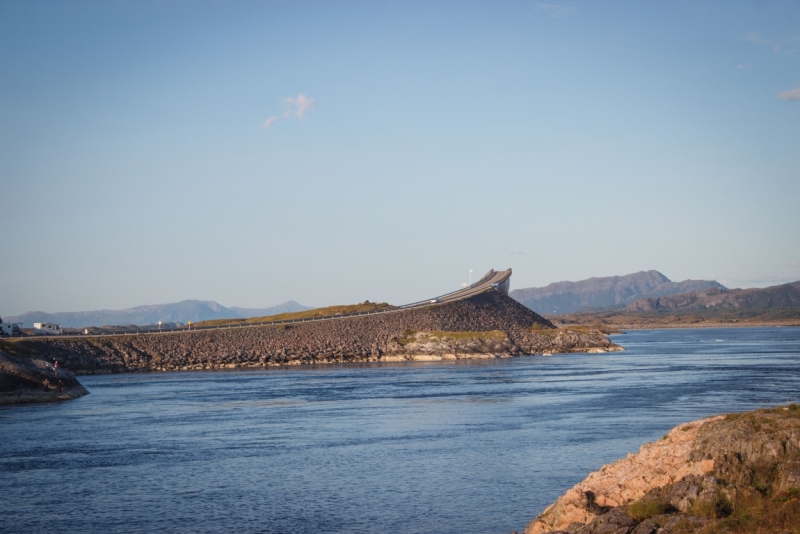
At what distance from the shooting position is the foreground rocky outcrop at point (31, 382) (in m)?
58.5

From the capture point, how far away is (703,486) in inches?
671

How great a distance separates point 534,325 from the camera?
12512 cm

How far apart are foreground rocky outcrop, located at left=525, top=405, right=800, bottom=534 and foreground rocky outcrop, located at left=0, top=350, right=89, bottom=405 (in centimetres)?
5006

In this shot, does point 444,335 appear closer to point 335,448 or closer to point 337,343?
point 337,343

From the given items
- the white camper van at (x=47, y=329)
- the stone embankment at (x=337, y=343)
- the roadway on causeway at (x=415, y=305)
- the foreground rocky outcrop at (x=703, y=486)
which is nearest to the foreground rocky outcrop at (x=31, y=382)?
the stone embankment at (x=337, y=343)

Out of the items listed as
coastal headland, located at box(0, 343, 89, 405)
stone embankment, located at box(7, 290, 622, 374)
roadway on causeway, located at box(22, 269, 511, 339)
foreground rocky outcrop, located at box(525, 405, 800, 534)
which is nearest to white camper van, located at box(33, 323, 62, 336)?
roadway on causeway, located at box(22, 269, 511, 339)

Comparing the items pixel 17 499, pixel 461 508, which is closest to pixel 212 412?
pixel 17 499

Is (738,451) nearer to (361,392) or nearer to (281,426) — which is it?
(281,426)

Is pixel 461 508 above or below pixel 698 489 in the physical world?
A: below

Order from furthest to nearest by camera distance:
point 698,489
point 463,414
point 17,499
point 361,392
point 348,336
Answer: point 348,336 < point 361,392 < point 463,414 < point 17,499 < point 698,489

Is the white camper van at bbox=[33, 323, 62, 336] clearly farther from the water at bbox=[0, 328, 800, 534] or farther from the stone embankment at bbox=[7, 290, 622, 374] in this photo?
the water at bbox=[0, 328, 800, 534]

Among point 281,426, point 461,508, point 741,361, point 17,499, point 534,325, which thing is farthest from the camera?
point 534,325

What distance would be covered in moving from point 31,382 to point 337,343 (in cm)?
4745

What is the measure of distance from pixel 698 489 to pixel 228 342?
8941cm
